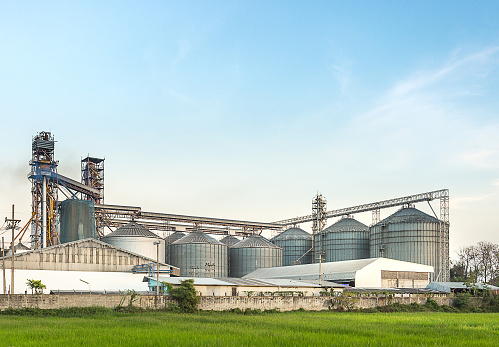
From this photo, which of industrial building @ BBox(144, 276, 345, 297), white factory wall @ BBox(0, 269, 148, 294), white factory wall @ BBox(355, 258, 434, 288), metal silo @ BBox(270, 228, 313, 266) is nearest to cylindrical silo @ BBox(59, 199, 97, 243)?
white factory wall @ BBox(0, 269, 148, 294)

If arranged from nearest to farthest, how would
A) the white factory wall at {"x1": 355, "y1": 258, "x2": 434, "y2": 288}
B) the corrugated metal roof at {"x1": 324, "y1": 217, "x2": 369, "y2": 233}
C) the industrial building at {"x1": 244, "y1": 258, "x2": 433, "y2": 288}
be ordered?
the white factory wall at {"x1": 355, "y1": 258, "x2": 434, "y2": 288}
the industrial building at {"x1": 244, "y1": 258, "x2": 433, "y2": 288}
the corrugated metal roof at {"x1": 324, "y1": 217, "x2": 369, "y2": 233}

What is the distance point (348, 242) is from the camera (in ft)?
349

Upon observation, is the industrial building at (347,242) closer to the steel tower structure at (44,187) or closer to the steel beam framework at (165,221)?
the steel beam framework at (165,221)

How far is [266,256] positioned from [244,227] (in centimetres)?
966

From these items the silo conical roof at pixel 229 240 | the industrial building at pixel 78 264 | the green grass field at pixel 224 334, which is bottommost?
the green grass field at pixel 224 334

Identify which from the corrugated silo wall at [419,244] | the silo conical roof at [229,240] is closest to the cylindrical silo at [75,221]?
the silo conical roof at [229,240]

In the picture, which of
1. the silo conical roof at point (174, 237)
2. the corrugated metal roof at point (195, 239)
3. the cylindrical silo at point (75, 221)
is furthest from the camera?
the silo conical roof at point (174, 237)

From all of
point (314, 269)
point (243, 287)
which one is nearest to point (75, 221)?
point (243, 287)

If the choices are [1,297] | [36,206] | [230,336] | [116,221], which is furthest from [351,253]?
[230,336]

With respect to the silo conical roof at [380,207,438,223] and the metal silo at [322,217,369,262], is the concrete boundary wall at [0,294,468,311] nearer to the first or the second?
the silo conical roof at [380,207,438,223]

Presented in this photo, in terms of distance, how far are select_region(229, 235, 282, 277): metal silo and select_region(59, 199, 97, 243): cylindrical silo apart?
30477mm

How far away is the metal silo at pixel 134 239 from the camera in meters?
95.8

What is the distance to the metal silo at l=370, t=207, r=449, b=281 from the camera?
95125 millimetres

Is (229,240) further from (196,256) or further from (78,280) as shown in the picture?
(78,280)
